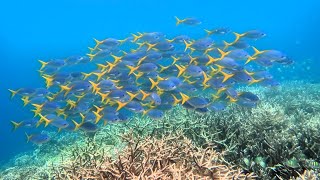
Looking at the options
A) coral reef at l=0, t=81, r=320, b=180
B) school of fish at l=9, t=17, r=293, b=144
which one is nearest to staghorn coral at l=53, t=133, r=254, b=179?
coral reef at l=0, t=81, r=320, b=180

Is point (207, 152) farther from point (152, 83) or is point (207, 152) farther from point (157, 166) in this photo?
point (152, 83)

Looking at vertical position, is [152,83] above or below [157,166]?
above

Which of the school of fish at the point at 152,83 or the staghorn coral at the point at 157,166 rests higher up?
the school of fish at the point at 152,83

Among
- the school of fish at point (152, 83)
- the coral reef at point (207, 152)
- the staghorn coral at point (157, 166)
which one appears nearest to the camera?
the staghorn coral at point (157, 166)

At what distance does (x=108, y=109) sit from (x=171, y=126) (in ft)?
6.65

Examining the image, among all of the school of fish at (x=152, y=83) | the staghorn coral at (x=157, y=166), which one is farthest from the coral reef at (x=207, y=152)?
the school of fish at (x=152, y=83)

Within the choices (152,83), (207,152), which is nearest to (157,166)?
(207,152)

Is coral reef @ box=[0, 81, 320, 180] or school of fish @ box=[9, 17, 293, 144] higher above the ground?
school of fish @ box=[9, 17, 293, 144]

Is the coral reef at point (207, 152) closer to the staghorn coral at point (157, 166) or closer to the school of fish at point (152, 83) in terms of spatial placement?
the staghorn coral at point (157, 166)

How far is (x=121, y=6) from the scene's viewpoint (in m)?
121

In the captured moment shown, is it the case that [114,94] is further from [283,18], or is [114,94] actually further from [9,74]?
[283,18]

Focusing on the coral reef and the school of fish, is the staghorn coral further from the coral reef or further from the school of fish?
the school of fish

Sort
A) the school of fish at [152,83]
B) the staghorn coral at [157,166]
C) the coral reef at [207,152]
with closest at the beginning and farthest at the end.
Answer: the staghorn coral at [157,166] < the coral reef at [207,152] < the school of fish at [152,83]

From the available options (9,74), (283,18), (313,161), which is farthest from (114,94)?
(283,18)
